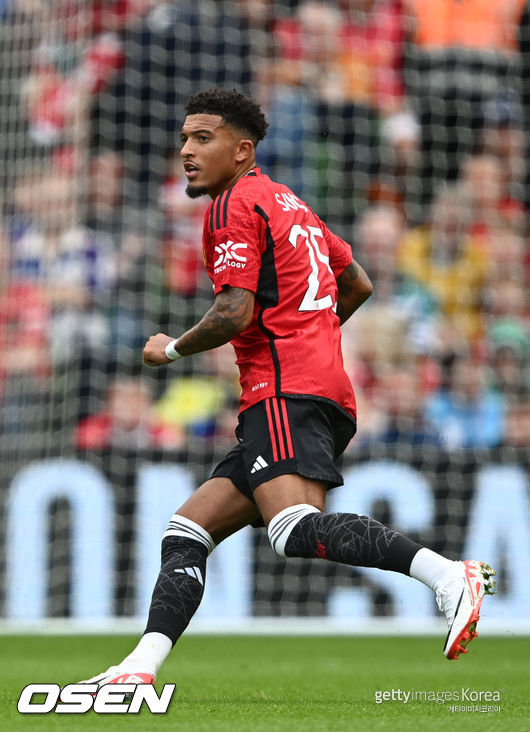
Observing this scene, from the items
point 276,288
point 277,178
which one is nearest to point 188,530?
point 276,288

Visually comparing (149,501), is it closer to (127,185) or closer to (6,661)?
(6,661)

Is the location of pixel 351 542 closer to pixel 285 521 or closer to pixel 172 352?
pixel 285 521

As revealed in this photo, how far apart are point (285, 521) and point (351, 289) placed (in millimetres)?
1152

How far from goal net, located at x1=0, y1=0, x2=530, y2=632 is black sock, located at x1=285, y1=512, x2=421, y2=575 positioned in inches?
155

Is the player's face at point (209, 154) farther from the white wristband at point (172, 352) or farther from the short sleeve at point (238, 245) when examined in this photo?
the white wristband at point (172, 352)

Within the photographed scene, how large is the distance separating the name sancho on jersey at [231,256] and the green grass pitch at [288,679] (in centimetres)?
133

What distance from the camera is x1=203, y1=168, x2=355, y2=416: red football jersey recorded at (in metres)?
3.92

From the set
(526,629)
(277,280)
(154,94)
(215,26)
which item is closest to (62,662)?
(277,280)

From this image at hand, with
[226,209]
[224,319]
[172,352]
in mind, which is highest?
[226,209]

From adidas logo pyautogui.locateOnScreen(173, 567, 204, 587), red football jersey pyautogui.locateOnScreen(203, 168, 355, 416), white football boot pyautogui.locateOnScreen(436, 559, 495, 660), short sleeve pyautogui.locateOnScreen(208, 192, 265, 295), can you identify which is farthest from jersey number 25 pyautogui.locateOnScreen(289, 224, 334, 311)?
white football boot pyautogui.locateOnScreen(436, 559, 495, 660)

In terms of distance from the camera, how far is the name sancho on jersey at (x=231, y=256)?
388 cm

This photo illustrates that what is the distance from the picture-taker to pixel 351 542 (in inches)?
144

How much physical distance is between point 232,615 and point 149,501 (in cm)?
85

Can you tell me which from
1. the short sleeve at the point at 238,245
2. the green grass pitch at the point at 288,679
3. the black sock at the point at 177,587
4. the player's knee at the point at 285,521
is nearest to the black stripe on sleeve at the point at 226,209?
the short sleeve at the point at 238,245
